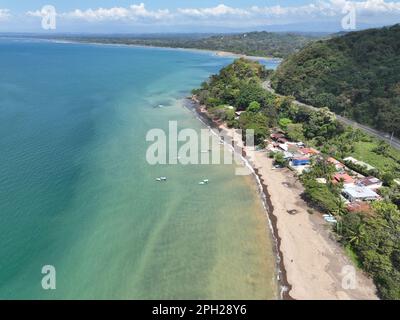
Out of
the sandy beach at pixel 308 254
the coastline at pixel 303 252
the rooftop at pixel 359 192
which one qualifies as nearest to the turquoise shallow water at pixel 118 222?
the coastline at pixel 303 252

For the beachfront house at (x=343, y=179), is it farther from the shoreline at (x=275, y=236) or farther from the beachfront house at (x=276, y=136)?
the beachfront house at (x=276, y=136)

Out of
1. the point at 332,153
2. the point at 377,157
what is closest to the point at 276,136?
the point at 332,153

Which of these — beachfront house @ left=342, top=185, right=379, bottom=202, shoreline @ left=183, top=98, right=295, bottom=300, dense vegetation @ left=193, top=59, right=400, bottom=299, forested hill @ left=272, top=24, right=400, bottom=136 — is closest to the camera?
shoreline @ left=183, top=98, right=295, bottom=300

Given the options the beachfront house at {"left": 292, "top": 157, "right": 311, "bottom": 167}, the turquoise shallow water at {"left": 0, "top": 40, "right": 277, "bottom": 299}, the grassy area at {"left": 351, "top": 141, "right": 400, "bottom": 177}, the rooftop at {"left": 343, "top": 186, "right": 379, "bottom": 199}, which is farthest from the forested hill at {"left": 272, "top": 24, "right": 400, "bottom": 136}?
the turquoise shallow water at {"left": 0, "top": 40, "right": 277, "bottom": 299}

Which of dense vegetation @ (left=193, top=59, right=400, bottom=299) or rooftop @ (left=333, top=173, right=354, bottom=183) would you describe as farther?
rooftop @ (left=333, top=173, right=354, bottom=183)

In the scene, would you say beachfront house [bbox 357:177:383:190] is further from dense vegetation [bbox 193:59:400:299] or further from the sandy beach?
the sandy beach
